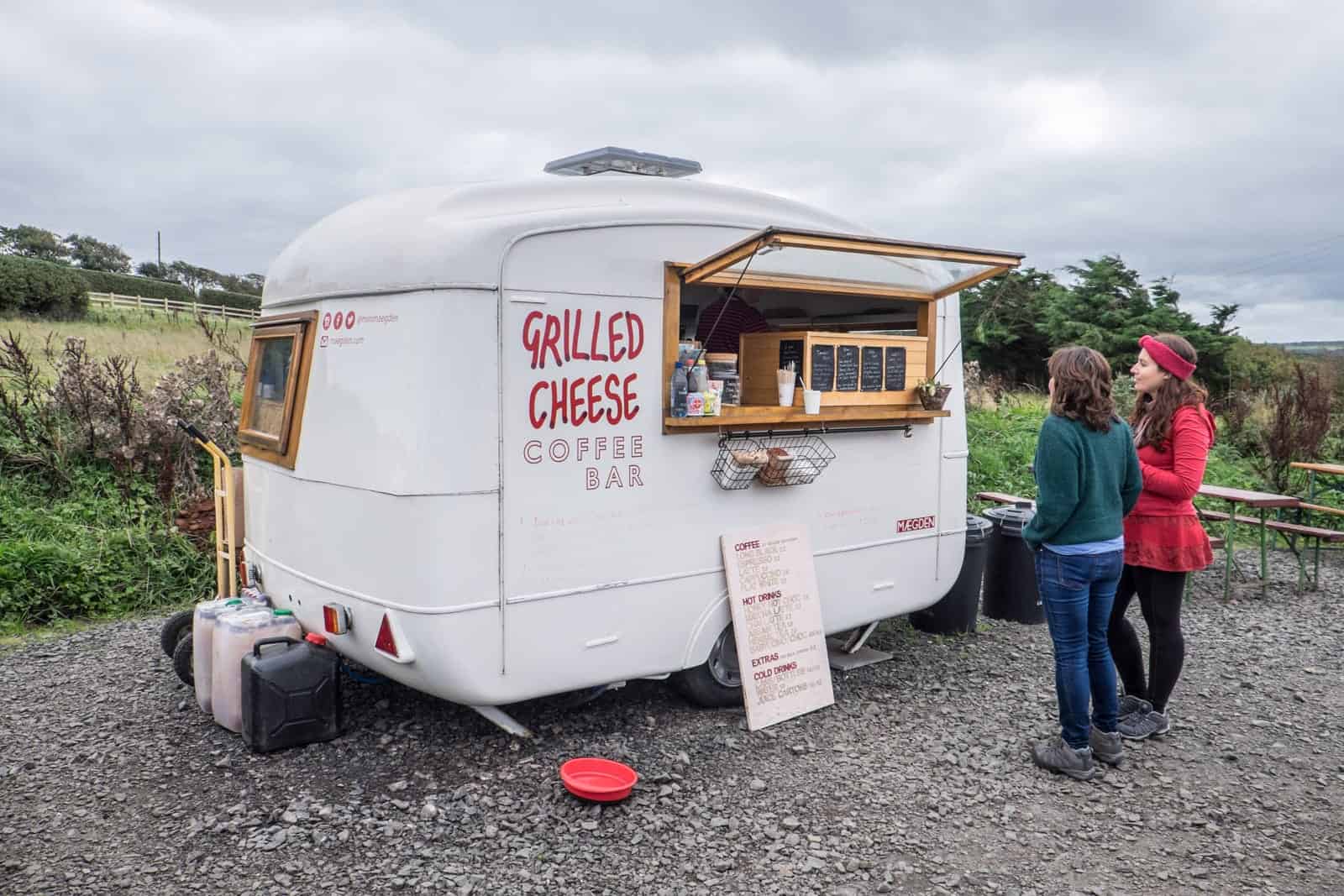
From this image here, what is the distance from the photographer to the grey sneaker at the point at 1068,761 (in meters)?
4.23

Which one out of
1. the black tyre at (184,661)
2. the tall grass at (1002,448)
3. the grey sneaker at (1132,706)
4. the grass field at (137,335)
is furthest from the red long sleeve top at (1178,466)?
the grass field at (137,335)

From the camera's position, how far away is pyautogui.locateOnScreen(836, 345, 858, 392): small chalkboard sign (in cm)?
492

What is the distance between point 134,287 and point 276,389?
27465 millimetres

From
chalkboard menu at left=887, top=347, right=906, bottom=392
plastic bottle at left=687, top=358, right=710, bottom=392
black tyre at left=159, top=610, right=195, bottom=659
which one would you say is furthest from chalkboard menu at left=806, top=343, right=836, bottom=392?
black tyre at left=159, top=610, right=195, bottom=659

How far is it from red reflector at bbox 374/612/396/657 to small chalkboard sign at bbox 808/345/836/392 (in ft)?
7.45

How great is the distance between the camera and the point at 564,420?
405 centimetres

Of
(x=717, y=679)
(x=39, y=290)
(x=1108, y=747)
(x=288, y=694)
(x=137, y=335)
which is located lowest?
(x=1108, y=747)

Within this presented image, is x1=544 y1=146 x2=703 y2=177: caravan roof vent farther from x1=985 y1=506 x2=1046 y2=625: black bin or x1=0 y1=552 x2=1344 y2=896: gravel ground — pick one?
x1=985 y1=506 x2=1046 y2=625: black bin

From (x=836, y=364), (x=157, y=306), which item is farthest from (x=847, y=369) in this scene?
(x=157, y=306)

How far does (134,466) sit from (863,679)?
20.4 feet

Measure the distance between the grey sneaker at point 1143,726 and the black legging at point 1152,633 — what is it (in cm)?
5

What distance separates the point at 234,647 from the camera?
431cm

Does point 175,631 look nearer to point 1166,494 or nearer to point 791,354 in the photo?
point 791,354

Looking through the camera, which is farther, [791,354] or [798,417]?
[791,354]
